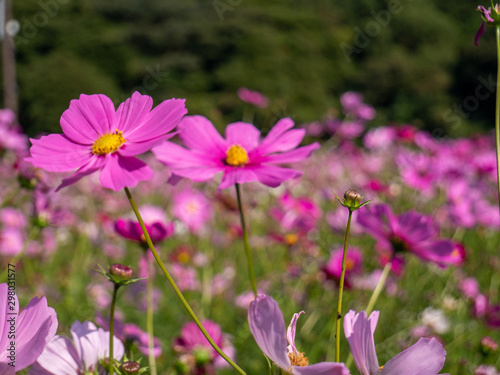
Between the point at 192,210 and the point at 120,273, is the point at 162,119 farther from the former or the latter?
the point at 192,210

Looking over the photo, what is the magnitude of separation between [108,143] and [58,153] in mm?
35

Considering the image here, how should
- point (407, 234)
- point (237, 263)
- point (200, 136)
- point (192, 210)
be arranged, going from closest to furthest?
point (200, 136) < point (407, 234) < point (192, 210) < point (237, 263)

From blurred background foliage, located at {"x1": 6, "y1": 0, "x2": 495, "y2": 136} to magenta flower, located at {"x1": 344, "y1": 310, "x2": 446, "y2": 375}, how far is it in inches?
269

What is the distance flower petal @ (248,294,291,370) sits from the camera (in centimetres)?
25

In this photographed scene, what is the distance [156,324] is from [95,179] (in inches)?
50.0

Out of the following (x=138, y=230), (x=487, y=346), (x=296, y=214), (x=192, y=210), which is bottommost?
(x=192, y=210)

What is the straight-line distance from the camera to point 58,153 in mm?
347

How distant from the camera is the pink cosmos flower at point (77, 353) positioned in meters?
0.32

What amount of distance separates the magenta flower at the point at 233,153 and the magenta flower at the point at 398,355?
128mm

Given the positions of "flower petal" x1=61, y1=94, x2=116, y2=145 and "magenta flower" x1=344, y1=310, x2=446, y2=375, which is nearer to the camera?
"magenta flower" x1=344, y1=310, x2=446, y2=375

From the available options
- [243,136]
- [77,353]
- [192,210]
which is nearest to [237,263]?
[192,210]

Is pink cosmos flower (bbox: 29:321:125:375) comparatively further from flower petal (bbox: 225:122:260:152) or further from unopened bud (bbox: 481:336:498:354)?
unopened bud (bbox: 481:336:498:354)

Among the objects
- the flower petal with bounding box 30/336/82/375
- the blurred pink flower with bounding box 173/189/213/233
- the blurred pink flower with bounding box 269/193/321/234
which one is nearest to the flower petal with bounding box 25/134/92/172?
the flower petal with bounding box 30/336/82/375

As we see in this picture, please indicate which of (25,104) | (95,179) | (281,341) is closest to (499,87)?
(281,341)
